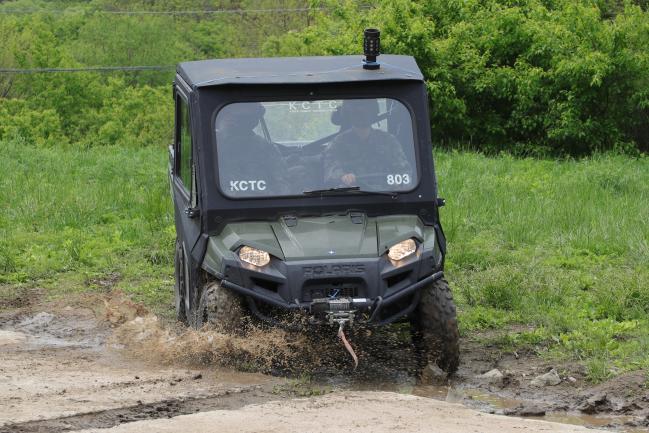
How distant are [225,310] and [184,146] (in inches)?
70.2

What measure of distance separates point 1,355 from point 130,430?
246 centimetres

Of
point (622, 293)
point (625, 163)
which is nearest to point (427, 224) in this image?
point (622, 293)

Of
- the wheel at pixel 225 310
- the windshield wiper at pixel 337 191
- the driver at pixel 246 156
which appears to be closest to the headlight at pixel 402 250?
the windshield wiper at pixel 337 191

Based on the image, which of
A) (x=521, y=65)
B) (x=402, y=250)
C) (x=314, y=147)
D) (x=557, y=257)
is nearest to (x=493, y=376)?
(x=402, y=250)

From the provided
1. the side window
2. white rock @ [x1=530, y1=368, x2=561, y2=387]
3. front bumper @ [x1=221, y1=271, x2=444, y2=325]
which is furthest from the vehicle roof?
white rock @ [x1=530, y1=368, x2=561, y2=387]

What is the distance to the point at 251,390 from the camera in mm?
7535

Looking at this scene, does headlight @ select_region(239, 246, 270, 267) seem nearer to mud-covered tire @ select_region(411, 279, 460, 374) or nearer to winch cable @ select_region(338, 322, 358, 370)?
winch cable @ select_region(338, 322, 358, 370)

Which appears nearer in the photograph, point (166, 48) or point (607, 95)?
point (607, 95)

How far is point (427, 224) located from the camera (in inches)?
333

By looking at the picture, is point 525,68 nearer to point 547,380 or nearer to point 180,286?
point 180,286

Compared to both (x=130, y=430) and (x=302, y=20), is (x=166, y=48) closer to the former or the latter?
(x=302, y=20)

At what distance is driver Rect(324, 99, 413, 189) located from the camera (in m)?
8.45

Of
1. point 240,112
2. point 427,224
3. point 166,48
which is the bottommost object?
point 166,48

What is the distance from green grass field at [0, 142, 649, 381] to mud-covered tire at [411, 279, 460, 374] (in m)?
0.91
